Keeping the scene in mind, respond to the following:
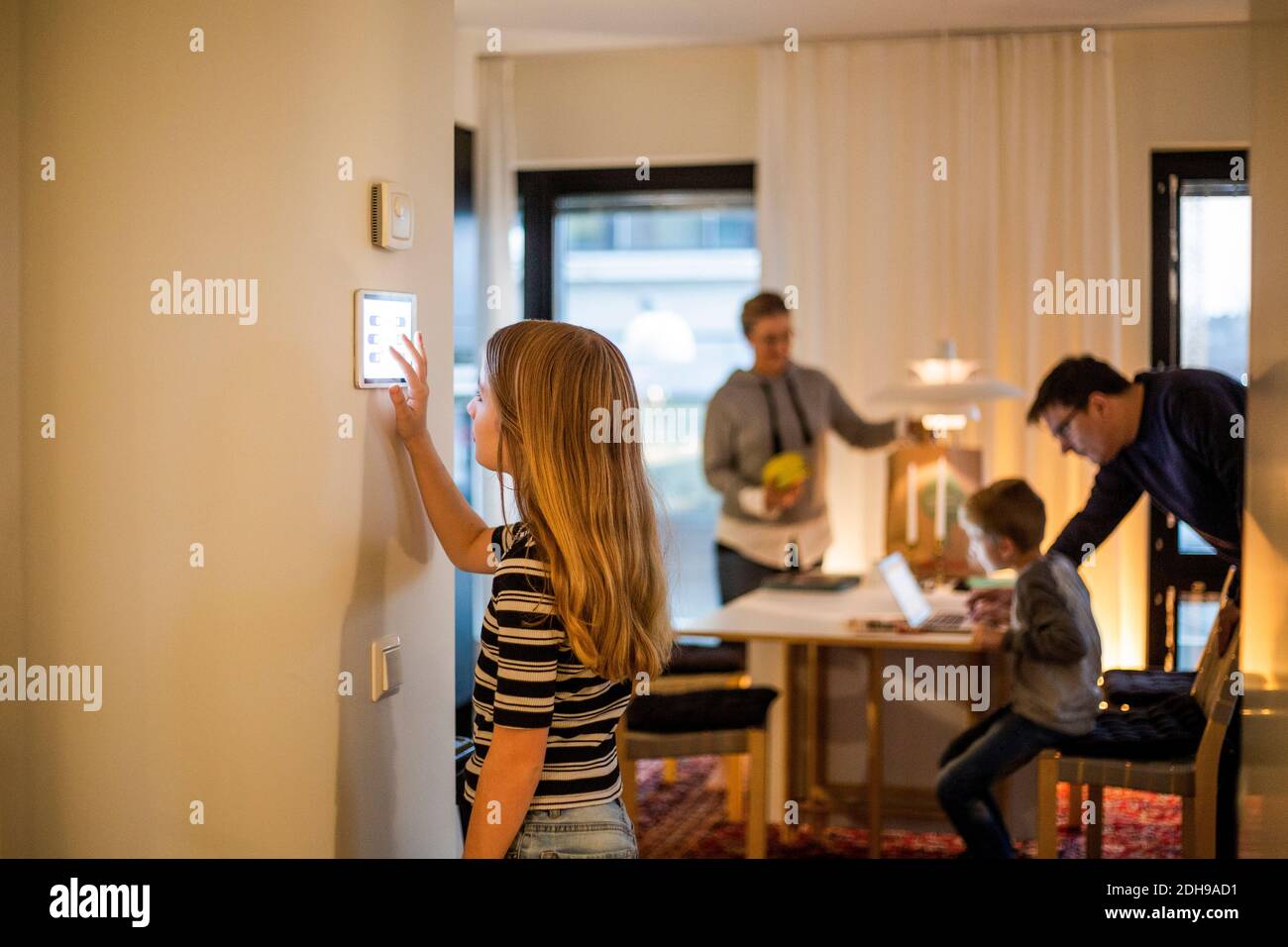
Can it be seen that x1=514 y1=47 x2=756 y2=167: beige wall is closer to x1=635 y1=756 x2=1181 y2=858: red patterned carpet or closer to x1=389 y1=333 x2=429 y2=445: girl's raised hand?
x1=635 y1=756 x2=1181 y2=858: red patterned carpet

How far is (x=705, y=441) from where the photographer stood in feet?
15.5

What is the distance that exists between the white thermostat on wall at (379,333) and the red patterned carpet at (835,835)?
2298 mm

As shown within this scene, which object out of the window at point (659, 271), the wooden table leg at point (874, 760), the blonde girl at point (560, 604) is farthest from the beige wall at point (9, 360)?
the window at point (659, 271)

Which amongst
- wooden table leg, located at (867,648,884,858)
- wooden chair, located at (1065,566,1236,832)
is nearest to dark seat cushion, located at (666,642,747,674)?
wooden table leg, located at (867,648,884,858)

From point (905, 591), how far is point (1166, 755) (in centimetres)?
101

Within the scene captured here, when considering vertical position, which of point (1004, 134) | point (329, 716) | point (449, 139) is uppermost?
point (1004, 134)


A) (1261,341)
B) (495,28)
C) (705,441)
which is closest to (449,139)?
(1261,341)

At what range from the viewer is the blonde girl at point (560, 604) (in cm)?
175

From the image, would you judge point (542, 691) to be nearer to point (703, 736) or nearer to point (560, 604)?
point (560, 604)

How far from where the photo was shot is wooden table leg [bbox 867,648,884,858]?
13.0ft

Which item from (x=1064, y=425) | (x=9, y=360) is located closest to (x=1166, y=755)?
(x=1064, y=425)

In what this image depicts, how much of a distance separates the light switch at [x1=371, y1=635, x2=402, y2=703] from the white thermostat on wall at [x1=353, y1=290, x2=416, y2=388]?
1.40 feet
